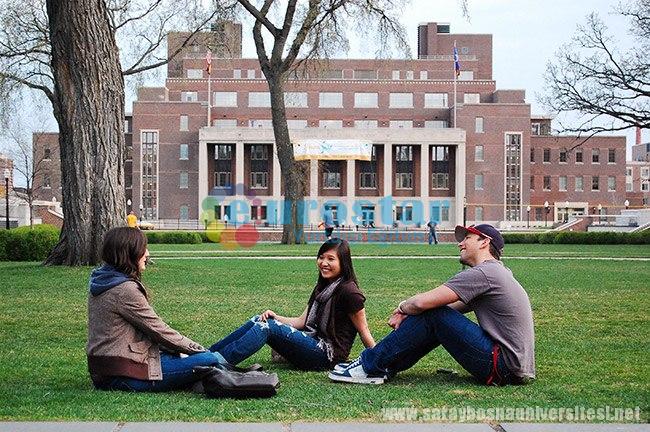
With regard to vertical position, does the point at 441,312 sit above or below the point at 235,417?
above

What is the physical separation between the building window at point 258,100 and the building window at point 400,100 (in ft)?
41.9

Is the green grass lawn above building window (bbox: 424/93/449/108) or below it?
below

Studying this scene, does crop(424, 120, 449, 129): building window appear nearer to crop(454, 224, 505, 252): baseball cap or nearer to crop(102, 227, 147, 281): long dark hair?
crop(454, 224, 505, 252): baseball cap

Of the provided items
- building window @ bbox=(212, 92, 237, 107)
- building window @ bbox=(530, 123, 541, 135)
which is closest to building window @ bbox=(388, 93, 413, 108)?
building window @ bbox=(212, 92, 237, 107)

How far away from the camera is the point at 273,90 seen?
3878 centimetres

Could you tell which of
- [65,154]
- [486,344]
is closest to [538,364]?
[486,344]

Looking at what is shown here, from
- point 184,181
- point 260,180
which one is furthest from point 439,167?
point 184,181

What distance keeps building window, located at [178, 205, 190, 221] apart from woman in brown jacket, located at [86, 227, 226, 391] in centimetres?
7929

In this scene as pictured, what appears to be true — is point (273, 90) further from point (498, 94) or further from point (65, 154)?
point (498, 94)

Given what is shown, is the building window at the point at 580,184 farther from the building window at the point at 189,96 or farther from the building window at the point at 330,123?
the building window at the point at 189,96

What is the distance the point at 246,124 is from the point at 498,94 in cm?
2629

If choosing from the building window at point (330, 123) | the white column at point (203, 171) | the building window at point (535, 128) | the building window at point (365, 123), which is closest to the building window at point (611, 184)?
the building window at point (535, 128)
